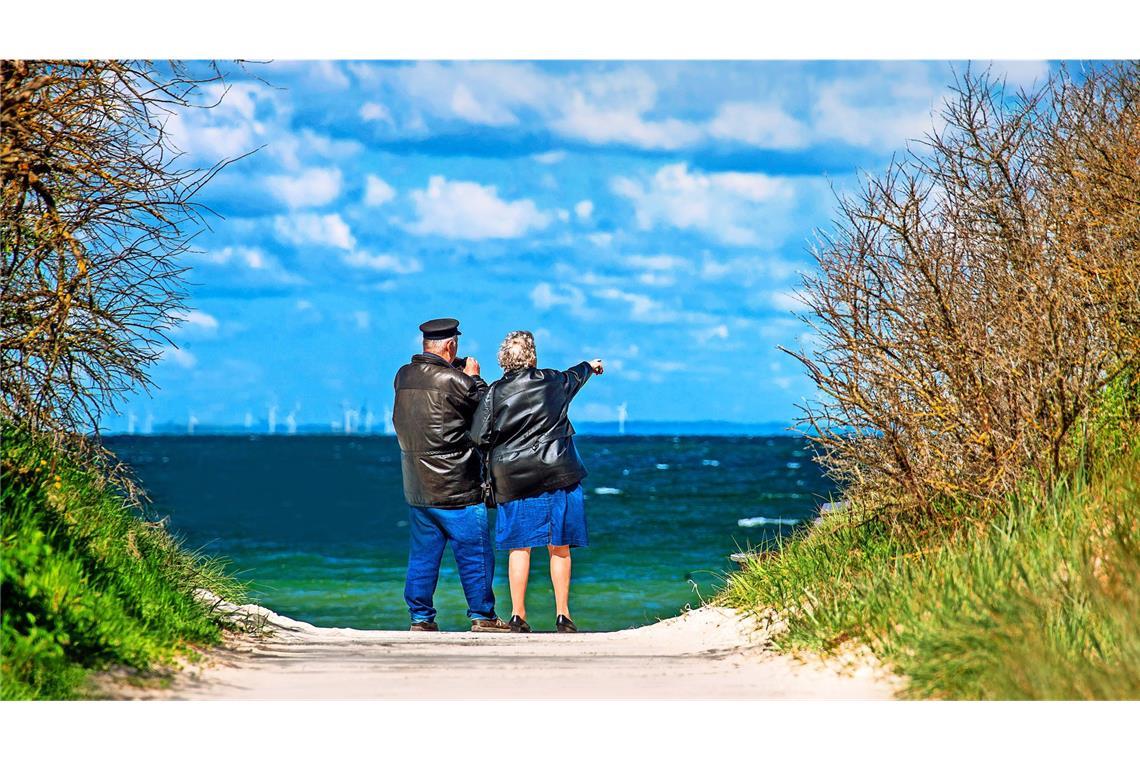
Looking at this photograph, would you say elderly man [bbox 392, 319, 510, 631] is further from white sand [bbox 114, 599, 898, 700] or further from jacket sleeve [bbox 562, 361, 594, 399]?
white sand [bbox 114, 599, 898, 700]

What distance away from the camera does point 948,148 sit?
822cm

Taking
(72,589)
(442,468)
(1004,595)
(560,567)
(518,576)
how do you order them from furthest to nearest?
(442,468), (518,576), (560,567), (72,589), (1004,595)

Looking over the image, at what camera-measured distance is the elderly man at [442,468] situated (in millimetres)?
8438

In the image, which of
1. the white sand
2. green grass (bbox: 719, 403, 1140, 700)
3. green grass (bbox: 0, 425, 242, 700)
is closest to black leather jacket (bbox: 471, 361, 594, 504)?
the white sand

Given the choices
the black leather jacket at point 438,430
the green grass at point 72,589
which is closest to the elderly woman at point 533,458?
the black leather jacket at point 438,430

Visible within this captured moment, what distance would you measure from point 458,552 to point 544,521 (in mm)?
874

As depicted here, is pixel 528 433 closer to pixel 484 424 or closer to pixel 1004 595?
pixel 484 424

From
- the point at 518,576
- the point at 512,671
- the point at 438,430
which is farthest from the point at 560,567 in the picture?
the point at 512,671

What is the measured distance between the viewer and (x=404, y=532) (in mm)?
36031

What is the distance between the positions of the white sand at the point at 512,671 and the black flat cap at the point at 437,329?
233cm

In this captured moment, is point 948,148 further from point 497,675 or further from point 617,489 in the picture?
point 617,489

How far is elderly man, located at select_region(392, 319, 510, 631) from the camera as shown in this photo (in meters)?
8.44

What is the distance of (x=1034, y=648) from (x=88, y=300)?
6.31 m

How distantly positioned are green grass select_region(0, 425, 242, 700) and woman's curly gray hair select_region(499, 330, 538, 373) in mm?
2699
